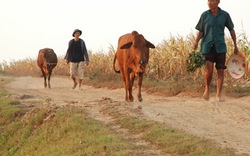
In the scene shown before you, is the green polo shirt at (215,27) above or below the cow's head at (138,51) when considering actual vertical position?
above

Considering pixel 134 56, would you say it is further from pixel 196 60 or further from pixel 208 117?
pixel 208 117

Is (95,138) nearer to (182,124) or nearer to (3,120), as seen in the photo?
(182,124)

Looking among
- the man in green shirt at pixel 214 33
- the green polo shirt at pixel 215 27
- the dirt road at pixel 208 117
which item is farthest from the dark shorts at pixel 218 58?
the dirt road at pixel 208 117

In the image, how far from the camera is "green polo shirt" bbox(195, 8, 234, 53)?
8273 mm

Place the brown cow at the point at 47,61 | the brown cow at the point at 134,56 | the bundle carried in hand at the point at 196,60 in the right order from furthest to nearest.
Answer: the brown cow at the point at 47,61 < the brown cow at the point at 134,56 < the bundle carried in hand at the point at 196,60

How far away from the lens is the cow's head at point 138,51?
28.1 feet

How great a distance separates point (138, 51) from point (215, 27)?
1618 millimetres

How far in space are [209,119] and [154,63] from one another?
7563 mm

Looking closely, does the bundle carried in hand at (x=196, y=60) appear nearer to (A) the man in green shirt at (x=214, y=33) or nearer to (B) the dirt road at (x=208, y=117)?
(A) the man in green shirt at (x=214, y=33)

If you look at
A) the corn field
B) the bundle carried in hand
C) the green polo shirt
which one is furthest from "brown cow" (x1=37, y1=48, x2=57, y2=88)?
the green polo shirt

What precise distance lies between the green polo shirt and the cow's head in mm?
1255

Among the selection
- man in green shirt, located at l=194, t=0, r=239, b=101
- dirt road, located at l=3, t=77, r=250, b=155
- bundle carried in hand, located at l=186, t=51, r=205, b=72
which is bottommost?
dirt road, located at l=3, t=77, r=250, b=155

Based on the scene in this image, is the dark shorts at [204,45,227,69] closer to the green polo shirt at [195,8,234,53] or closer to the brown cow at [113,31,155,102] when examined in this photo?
the green polo shirt at [195,8,234,53]

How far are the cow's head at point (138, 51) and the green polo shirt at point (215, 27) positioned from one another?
1255 millimetres
